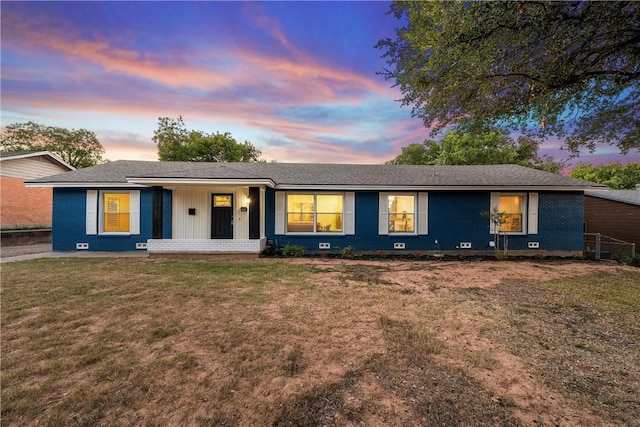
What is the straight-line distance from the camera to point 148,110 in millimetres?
12844

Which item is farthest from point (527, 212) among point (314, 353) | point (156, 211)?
point (156, 211)

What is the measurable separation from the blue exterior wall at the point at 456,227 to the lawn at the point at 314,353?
4.19 meters

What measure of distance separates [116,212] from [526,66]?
45.0ft

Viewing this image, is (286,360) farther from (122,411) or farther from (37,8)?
(37,8)

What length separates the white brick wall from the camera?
8.97 metres

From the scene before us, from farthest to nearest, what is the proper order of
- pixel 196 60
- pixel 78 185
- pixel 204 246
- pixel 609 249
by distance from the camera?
pixel 196 60
pixel 609 249
pixel 78 185
pixel 204 246

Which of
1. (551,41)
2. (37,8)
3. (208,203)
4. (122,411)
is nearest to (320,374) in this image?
(122,411)

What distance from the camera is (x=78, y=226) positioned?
390 inches

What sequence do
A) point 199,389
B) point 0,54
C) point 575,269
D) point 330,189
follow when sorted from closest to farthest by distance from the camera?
point 199,389, point 575,269, point 0,54, point 330,189

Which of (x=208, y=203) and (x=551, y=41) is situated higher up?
(x=551, y=41)

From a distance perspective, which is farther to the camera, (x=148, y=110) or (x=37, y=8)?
(x=148, y=110)

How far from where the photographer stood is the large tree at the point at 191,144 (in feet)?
86.5

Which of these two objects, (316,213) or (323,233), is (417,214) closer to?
(323,233)

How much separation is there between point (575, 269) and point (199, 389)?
35.0 feet
